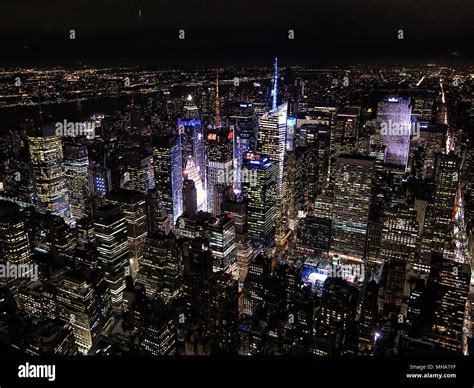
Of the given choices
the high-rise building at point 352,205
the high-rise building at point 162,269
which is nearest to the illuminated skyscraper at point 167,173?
the high-rise building at point 162,269

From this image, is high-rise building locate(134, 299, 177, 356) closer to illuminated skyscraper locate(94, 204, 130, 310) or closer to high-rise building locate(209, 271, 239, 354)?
high-rise building locate(209, 271, 239, 354)

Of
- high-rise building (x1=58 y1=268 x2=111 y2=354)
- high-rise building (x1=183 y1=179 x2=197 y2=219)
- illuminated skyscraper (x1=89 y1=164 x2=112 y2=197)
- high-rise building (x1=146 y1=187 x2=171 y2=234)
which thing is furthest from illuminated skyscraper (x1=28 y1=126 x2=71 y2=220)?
high-rise building (x1=58 y1=268 x2=111 y2=354)

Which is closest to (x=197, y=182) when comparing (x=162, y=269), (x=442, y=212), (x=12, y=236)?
(x=162, y=269)

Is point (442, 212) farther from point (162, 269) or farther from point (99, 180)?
point (99, 180)

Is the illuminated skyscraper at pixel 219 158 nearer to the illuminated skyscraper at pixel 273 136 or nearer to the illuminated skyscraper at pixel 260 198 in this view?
the illuminated skyscraper at pixel 273 136

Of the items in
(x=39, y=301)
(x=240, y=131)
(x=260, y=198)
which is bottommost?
(x=39, y=301)
